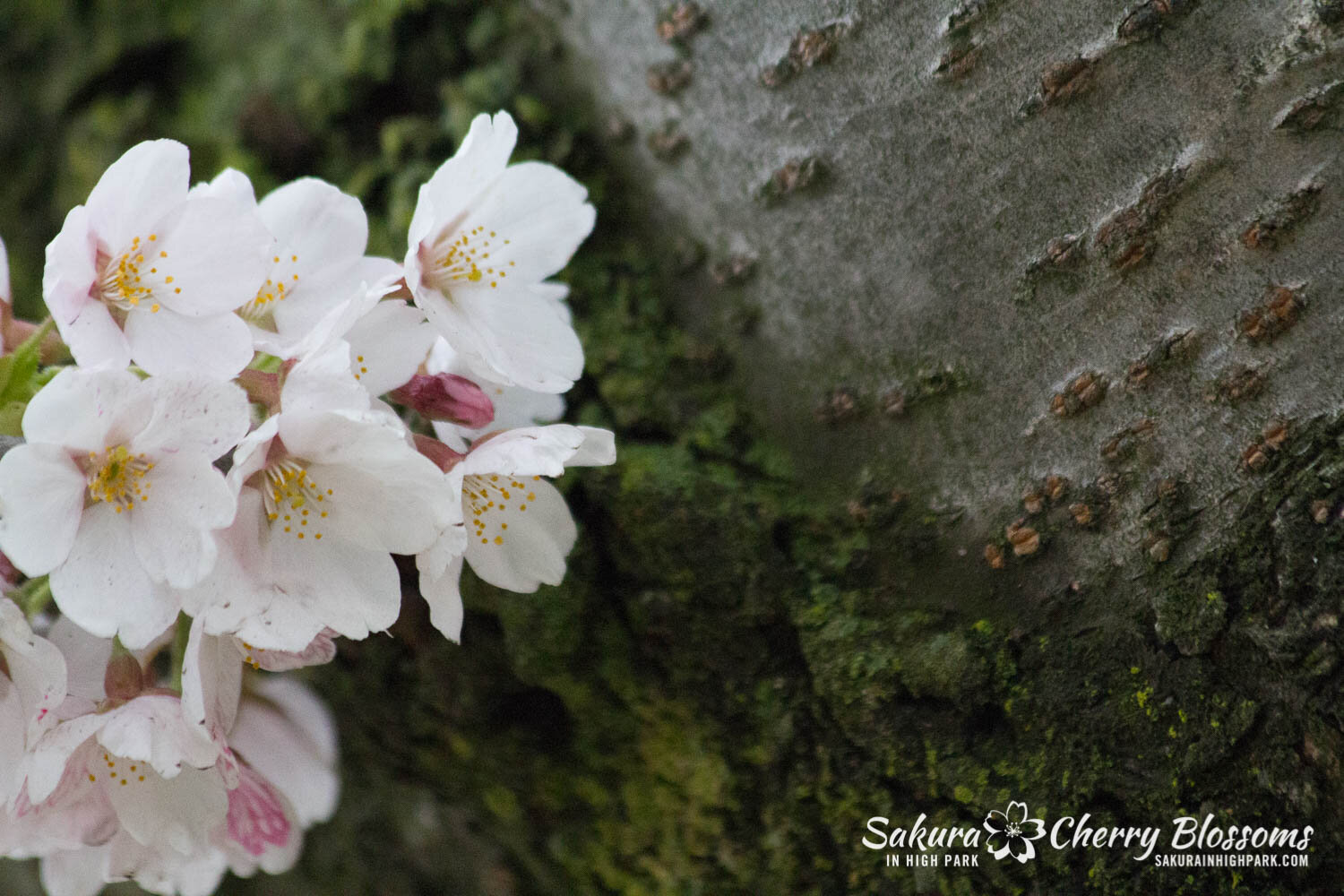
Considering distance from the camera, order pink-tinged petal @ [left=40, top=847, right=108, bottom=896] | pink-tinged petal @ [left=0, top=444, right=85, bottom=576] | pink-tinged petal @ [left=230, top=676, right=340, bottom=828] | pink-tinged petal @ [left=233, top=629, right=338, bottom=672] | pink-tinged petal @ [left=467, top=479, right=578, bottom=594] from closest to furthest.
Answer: pink-tinged petal @ [left=0, top=444, right=85, bottom=576] → pink-tinged petal @ [left=233, top=629, right=338, bottom=672] → pink-tinged petal @ [left=467, top=479, right=578, bottom=594] → pink-tinged petal @ [left=40, top=847, right=108, bottom=896] → pink-tinged petal @ [left=230, top=676, right=340, bottom=828]

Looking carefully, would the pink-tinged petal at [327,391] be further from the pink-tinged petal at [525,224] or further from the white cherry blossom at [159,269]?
the pink-tinged petal at [525,224]

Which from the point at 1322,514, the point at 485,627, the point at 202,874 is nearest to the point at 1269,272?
the point at 1322,514

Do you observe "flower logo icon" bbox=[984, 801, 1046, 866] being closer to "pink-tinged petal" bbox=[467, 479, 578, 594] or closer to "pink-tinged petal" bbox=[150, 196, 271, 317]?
"pink-tinged petal" bbox=[467, 479, 578, 594]

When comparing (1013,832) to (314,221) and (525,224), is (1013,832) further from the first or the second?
(314,221)

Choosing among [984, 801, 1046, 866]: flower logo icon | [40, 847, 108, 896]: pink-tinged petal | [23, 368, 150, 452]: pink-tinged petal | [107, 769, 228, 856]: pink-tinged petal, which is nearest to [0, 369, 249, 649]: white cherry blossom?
[23, 368, 150, 452]: pink-tinged petal

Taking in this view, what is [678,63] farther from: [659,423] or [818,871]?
[818,871]

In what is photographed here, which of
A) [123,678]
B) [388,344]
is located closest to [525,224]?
[388,344]
